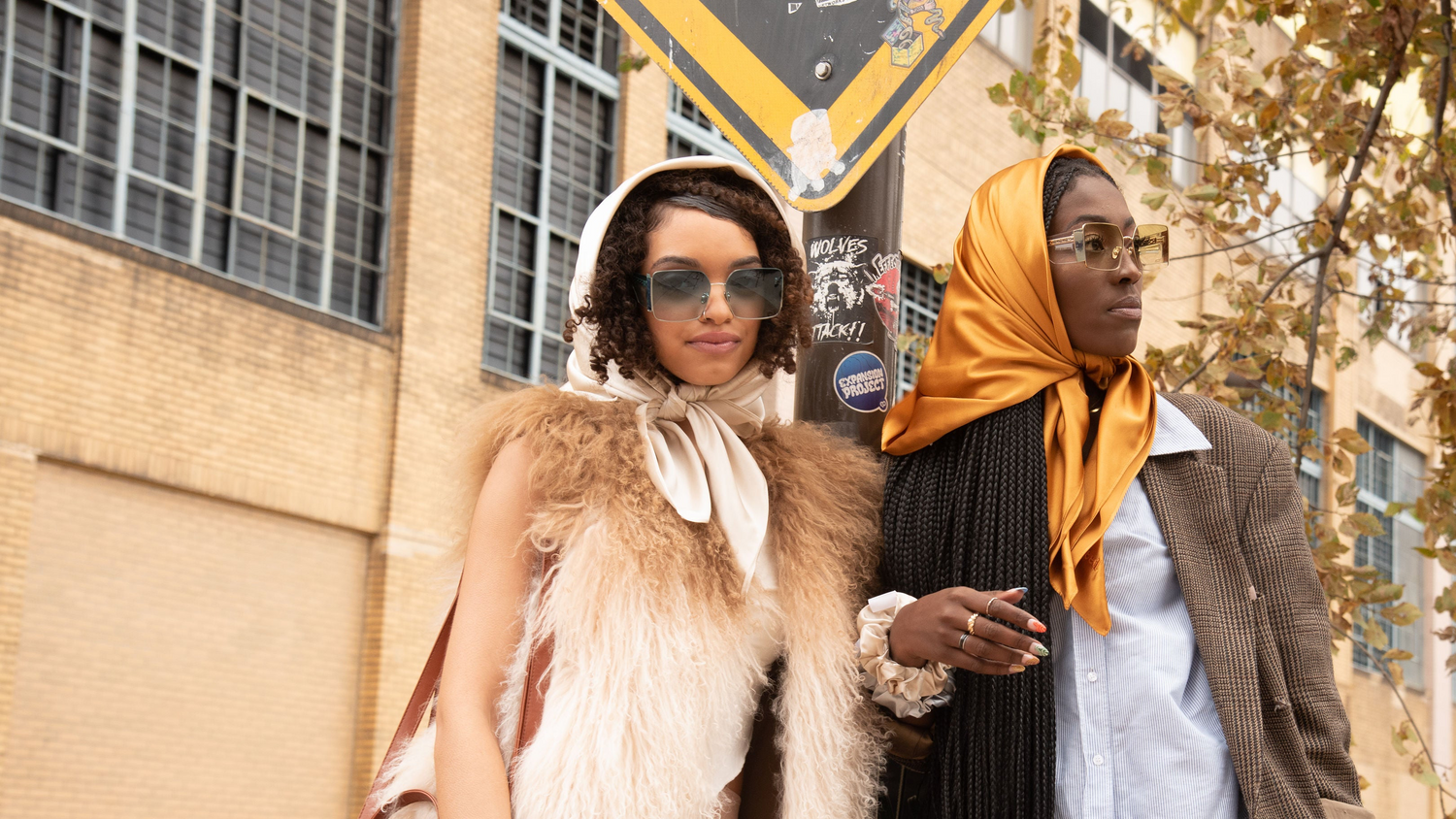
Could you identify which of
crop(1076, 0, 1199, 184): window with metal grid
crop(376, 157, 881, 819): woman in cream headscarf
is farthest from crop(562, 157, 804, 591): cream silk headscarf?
crop(1076, 0, 1199, 184): window with metal grid

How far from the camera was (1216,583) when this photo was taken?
268 centimetres

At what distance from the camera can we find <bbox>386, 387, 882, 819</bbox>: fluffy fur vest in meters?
2.44

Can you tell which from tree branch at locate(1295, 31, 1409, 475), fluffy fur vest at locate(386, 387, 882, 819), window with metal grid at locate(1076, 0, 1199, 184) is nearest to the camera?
fluffy fur vest at locate(386, 387, 882, 819)

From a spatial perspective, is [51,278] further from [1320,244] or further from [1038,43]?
[1320,244]

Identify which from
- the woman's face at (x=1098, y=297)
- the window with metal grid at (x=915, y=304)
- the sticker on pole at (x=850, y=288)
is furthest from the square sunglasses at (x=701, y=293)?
the window with metal grid at (x=915, y=304)

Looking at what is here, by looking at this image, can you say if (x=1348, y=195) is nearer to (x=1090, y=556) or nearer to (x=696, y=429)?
(x=1090, y=556)

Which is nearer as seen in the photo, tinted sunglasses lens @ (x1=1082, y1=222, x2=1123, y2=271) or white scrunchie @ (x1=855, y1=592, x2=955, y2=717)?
white scrunchie @ (x1=855, y1=592, x2=955, y2=717)

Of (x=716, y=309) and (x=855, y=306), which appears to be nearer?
(x=716, y=309)

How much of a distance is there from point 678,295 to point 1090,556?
2.98 feet

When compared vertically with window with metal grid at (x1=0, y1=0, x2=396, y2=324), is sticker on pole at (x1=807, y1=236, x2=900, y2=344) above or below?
below

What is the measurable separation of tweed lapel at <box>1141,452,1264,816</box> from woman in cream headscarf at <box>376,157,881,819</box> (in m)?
0.59

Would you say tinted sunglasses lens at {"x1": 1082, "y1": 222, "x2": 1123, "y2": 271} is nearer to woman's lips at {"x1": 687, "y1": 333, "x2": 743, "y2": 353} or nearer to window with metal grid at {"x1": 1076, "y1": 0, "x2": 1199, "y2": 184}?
woman's lips at {"x1": 687, "y1": 333, "x2": 743, "y2": 353}

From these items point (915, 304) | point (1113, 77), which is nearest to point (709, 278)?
point (915, 304)

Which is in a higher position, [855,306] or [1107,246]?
[1107,246]
